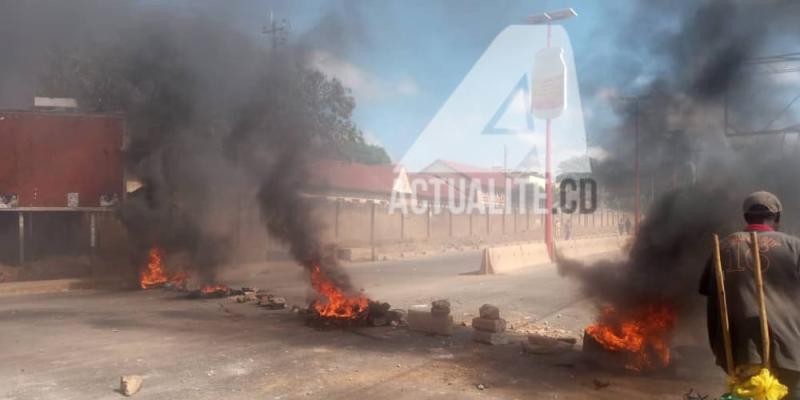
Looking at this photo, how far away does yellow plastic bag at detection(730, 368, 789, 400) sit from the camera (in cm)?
280

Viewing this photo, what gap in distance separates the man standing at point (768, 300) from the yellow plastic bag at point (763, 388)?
0.30ft

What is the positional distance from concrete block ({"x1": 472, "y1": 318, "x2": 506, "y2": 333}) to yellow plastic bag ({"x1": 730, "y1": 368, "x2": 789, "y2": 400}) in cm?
511

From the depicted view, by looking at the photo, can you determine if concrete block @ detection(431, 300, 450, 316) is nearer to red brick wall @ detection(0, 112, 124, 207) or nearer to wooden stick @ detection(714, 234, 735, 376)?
wooden stick @ detection(714, 234, 735, 376)

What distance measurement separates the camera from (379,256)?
24438 mm

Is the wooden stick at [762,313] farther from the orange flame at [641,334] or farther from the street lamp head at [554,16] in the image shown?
the street lamp head at [554,16]

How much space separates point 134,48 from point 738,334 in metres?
19.3

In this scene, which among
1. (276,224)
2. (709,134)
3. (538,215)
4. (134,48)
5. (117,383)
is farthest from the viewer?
(538,215)

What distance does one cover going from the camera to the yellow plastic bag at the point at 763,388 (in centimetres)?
280

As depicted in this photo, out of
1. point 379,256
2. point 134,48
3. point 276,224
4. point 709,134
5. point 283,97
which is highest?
point 134,48

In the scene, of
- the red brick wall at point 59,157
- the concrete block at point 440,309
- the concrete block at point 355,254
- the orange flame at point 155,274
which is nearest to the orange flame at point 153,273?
the orange flame at point 155,274

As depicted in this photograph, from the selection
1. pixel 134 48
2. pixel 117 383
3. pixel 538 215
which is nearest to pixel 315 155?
pixel 134 48

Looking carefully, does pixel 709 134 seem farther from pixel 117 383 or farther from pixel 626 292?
pixel 117 383

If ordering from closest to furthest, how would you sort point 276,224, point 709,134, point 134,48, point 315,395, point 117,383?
point 315,395 < point 117,383 < point 709,134 < point 276,224 < point 134,48

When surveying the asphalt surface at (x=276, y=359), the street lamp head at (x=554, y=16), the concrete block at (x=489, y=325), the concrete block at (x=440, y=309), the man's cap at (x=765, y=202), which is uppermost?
the street lamp head at (x=554, y=16)
